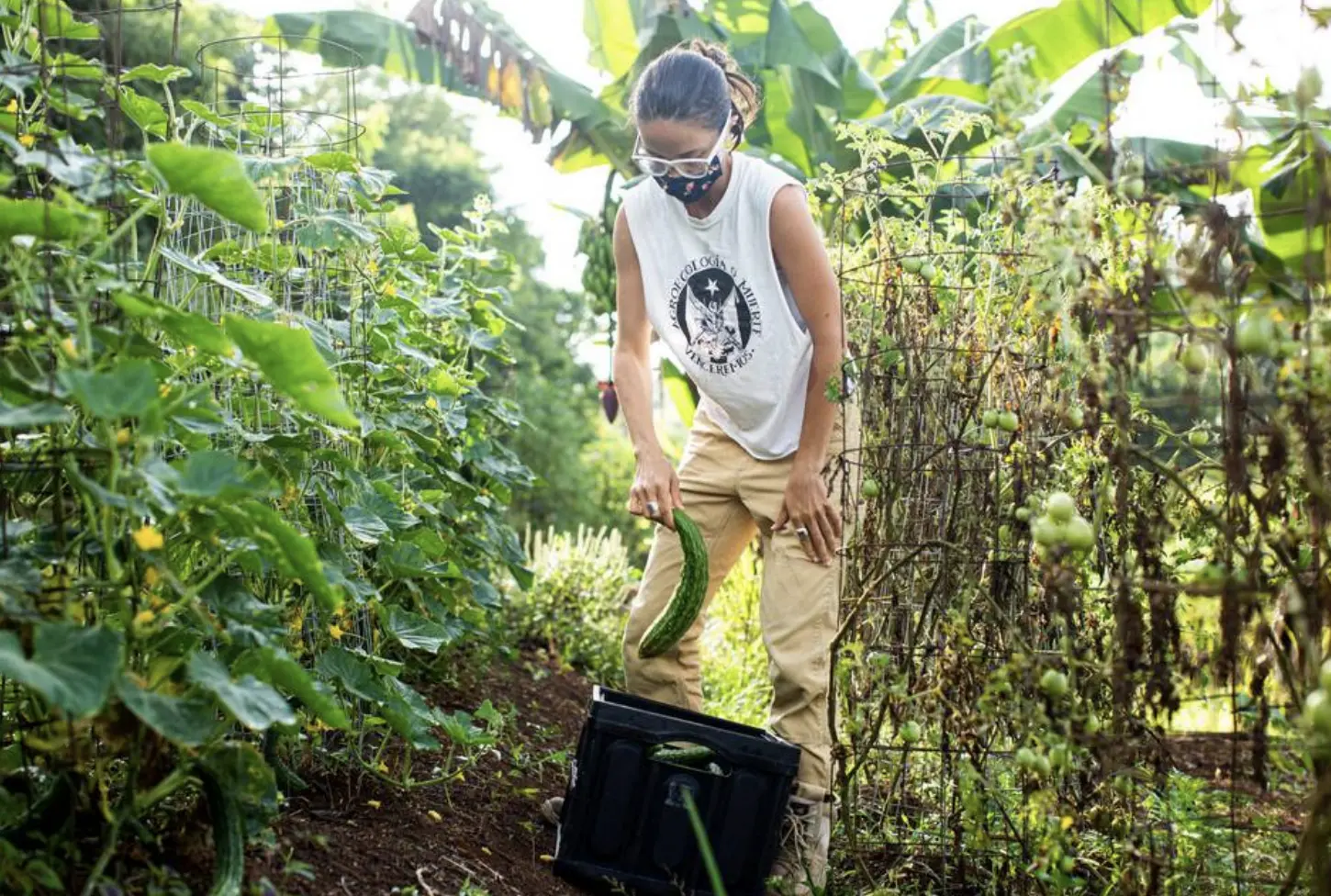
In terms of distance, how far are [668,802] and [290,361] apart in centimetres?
140

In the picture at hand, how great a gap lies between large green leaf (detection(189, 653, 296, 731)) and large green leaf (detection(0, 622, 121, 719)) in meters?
0.13

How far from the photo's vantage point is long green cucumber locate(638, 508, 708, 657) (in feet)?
10.8

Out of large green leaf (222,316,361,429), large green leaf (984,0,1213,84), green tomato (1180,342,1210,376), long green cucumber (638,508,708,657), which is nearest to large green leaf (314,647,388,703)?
long green cucumber (638,508,708,657)

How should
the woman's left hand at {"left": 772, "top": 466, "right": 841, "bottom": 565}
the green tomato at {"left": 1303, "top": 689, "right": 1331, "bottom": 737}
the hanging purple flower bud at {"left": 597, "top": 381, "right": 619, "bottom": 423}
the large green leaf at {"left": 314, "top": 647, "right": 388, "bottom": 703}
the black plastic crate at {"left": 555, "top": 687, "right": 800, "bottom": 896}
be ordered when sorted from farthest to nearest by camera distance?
the hanging purple flower bud at {"left": 597, "top": 381, "right": 619, "bottom": 423}
the woman's left hand at {"left": 772, "top": 466, "right": 841, "bottom": 565}
the black plastic crate at {"left": 555, "top": 687, "right": 800, "bottom": 896}
the large green leaf at {"left": 314, "top": 647, "right": 388, "bottom": 703}
the green tomato at {"left": 1303, "top": 689, "right": 1331, "bottom": 737}

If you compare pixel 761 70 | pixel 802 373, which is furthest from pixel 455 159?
pixel 802 373

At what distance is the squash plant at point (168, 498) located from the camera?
1.96m

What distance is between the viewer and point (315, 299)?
11.1 feet

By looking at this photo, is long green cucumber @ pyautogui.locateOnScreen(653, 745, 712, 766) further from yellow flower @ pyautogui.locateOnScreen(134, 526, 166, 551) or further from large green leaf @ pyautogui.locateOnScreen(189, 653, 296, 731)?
yellow flower @ pyautogui.locateOnScreen(134, 526, 166, 551)

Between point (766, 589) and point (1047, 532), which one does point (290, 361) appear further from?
point (766, 589)

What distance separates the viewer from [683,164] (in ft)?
10.8

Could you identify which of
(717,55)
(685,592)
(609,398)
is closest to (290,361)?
(685,592)

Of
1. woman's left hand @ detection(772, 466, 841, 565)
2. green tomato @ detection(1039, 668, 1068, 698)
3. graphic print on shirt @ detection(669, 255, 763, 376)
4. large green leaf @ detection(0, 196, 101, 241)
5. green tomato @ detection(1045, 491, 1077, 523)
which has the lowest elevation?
green tomato @ detection(1039, 668, 1068, 698)

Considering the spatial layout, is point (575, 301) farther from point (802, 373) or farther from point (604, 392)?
point (802, 373)

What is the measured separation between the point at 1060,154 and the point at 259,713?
17.4 feet
